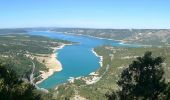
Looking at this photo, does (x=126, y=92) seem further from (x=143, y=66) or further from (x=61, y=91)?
(x=61, y=91)

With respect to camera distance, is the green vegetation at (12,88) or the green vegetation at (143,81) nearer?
the green vegetation at (12,88)

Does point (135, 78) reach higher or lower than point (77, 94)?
higher

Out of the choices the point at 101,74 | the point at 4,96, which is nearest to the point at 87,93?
the point at 101,74

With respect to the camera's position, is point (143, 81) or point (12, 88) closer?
point (12, 88)

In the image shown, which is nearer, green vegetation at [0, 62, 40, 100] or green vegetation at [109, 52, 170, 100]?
green vegetation at [0, 62, 40, 100]


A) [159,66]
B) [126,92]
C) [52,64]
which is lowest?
[52,64]

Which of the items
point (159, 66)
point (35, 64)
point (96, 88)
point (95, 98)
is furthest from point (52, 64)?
point (159, 66)

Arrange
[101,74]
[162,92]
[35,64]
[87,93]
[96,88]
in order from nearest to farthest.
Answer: [162,92]
[87,93]
[96,88]
[101,74]
[35,64]

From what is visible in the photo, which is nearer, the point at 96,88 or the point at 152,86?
the point at 152,86

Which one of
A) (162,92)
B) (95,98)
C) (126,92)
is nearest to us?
(162,92)
